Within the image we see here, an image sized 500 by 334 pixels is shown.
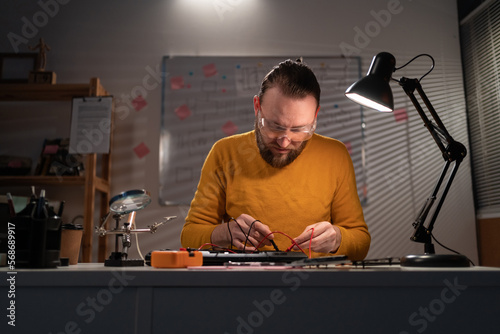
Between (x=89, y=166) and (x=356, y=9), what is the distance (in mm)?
2172

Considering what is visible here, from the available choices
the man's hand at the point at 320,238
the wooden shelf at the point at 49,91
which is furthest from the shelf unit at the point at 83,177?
the man's hand at the point at 320,238

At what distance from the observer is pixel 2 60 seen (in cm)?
291

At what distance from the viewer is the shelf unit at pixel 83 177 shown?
2.51 metres

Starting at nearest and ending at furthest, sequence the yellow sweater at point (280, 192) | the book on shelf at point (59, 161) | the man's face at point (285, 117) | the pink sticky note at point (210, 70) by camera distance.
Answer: the man's face at point (285, 117), the yellow sweater at point (280, 192), the book on shelf at point (59, 161), the pink sticky note at point (210, 70)

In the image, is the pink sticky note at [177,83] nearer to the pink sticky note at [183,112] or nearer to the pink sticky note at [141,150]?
the pink sticky note at [183,112]

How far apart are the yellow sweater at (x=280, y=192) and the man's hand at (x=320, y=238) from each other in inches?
8.5

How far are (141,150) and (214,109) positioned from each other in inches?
23.1

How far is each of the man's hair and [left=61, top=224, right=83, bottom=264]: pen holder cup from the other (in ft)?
2.44

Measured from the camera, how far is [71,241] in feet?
3.57

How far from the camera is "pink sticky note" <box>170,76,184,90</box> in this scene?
289cm

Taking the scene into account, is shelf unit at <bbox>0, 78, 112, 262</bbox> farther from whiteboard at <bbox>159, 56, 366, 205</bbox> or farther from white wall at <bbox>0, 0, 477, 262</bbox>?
whiteboard at <bbox>159, 56, 366, 205</bbox>
